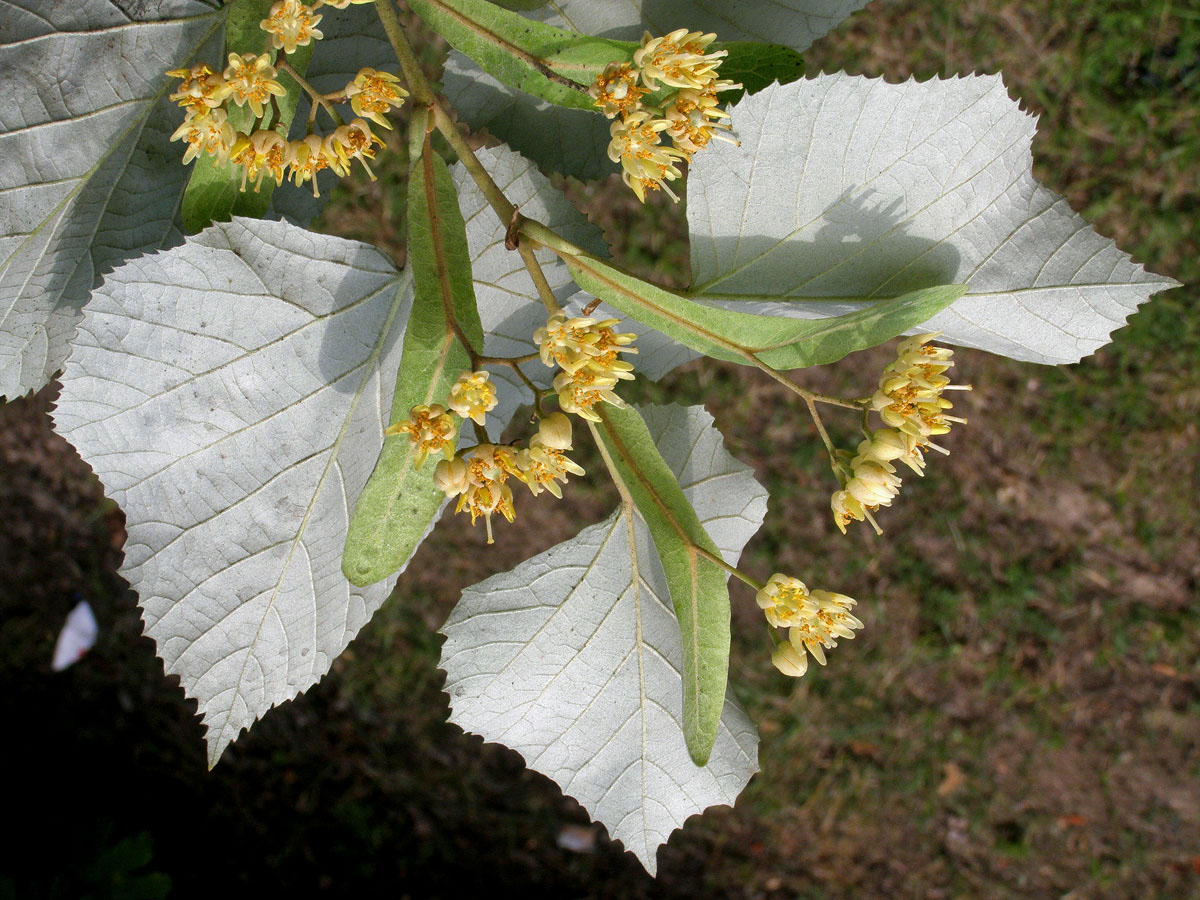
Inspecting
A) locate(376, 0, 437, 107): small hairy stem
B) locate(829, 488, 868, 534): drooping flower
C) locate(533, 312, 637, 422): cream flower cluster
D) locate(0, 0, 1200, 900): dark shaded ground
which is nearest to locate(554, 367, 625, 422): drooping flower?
locate(533, 312, 637, 422): cream flower cluster

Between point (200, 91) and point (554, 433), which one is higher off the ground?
point (200, 91)

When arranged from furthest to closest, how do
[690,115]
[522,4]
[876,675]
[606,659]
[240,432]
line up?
1. [876,675]
2. [606,659]
3. [240,432]
4. [522,4]
5. [690,115]

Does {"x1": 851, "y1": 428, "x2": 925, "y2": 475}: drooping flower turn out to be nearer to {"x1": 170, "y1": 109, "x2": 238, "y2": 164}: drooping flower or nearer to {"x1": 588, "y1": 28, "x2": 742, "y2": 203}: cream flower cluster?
{"x1": 588, "y1": 28, "x2": 742, "y2": 203}: cream flower cluster

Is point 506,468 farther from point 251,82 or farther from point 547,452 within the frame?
point 251,82

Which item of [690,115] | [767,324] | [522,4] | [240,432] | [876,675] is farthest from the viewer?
[876,675]

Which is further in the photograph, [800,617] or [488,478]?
[800,617]

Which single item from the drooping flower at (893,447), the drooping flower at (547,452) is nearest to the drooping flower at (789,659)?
the drooping flower at (893,447)

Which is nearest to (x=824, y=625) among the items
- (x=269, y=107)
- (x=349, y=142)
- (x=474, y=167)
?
(x=474, y=167)
